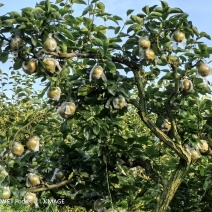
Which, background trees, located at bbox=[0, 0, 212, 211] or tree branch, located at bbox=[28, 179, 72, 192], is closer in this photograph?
background trees, located at bbox=[0, 0, 212, 211]

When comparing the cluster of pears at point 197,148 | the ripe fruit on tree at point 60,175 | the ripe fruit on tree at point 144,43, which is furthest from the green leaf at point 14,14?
the cluster of pears at point 197,148

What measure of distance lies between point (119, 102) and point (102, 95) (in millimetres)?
220

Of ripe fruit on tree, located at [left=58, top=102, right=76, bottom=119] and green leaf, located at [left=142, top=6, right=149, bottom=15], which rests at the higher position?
green leaf, located at [left=142, top=6, right=149, bottom=15]

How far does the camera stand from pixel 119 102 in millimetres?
2992

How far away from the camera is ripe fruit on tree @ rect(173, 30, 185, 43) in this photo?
284 centimetres

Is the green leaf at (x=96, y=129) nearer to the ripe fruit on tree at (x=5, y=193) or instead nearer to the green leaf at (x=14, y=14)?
the ripe fruit on tree at (x=5, y=193)

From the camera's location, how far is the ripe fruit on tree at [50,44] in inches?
104

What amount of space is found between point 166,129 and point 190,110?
0.22 metres

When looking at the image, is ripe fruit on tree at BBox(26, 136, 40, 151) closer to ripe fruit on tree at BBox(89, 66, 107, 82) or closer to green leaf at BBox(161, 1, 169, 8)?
ripe fruit on tree at BBox(89, 66, 107, 82)

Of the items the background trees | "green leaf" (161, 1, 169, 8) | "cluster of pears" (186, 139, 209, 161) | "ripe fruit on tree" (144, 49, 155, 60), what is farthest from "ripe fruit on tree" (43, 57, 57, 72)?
"cluster of pears" (186, 139, 209, 161)

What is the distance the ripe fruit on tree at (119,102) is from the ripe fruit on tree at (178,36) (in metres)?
0.50

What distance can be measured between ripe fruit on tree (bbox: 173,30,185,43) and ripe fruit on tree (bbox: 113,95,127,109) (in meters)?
0.50

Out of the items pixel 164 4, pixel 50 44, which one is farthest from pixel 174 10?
pixel 50 44

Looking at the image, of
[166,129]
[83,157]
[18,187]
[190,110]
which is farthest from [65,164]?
[190,110]
